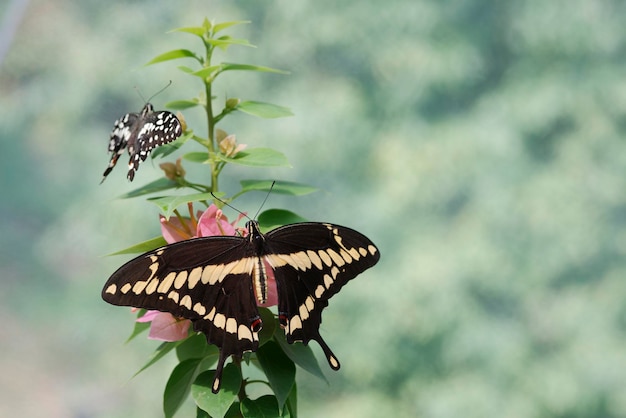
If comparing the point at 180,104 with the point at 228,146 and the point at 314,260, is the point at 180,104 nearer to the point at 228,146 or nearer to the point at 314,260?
the point at 228,146

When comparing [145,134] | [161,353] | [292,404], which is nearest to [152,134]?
[145,134]

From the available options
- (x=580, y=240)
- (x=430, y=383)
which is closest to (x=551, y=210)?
(x=580, y=240)

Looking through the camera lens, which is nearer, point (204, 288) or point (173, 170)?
point (204, 288)

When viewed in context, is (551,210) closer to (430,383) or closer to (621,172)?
(621,172)

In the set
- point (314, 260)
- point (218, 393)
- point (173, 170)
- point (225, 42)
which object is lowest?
point (218, 393)

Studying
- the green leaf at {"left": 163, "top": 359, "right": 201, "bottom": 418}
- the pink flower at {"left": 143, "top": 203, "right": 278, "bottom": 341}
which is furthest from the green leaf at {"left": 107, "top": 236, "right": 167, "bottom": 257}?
the green leaf at {"left": 163, "top": 359, "right": 201, "bottom": 418}
